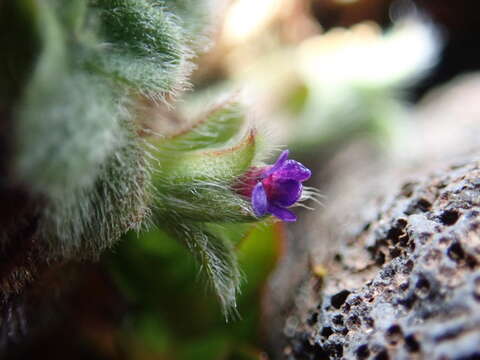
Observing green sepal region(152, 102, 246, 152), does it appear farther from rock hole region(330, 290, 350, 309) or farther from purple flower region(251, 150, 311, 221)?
rock hole region(330, 290, 350, 309)

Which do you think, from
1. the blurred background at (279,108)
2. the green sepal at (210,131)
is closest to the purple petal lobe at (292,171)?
the blurred background at (279,108)

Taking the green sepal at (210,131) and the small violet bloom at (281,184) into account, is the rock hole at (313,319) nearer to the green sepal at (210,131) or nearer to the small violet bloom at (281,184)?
the small violet bloom at (281,184)

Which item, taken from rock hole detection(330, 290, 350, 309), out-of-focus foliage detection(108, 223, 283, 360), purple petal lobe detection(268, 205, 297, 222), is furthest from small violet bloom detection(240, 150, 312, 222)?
out-of-focus foliage detection(108, 223, 283, 360)

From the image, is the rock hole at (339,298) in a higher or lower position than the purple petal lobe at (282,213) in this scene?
lower

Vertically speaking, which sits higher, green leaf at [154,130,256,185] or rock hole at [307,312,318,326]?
green leaf at [154,130,256,185]

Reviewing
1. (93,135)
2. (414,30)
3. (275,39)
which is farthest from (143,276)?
(414,30)

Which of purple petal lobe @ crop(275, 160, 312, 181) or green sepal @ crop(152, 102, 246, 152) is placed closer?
purple petal lobe @ crop(275, 160, 312, 181)
